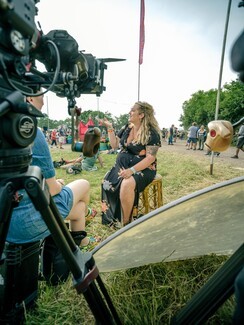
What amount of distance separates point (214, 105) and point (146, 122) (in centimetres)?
4576

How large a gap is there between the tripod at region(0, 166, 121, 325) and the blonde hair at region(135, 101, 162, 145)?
212 centimetres

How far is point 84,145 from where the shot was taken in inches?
42.9

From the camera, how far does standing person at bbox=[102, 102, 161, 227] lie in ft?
8.94

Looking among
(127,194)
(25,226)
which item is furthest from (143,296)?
(127,194)

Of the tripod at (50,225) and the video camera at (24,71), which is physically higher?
the video camera at (24,71)

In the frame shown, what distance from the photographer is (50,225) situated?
2.51 ft

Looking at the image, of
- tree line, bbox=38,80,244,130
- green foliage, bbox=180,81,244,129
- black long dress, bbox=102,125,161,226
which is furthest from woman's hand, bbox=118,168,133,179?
green foliage, bbox=180,81,244,129

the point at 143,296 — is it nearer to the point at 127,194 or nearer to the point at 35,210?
the point at 35,210

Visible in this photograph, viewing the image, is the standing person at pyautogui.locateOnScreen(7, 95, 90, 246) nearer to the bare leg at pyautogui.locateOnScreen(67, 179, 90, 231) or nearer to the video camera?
the bare leg at pyautogui.locateOnScreen(67, 179, 90, 231)

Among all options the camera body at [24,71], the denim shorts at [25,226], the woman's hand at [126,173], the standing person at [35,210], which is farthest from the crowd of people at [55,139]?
the camera body at [24,71]

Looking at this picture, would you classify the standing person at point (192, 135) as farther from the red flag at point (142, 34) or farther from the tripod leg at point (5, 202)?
the tripod leg at point (5, 202)

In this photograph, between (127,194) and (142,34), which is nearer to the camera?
(127,194)

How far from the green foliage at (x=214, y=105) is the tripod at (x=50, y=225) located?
54.1 feet

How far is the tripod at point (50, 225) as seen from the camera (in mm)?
724
